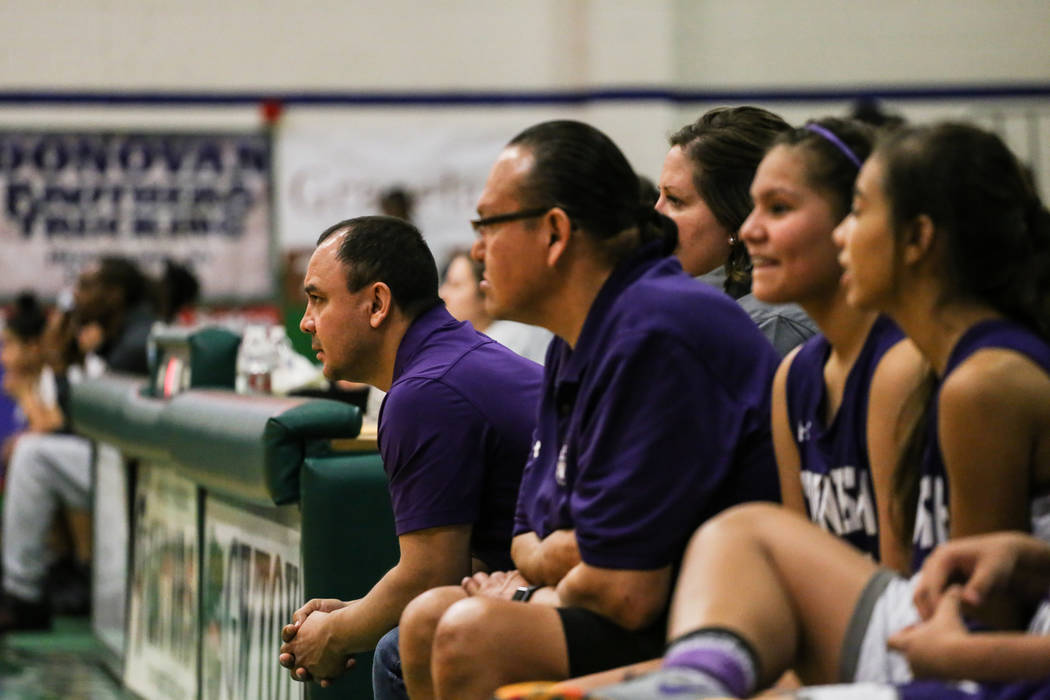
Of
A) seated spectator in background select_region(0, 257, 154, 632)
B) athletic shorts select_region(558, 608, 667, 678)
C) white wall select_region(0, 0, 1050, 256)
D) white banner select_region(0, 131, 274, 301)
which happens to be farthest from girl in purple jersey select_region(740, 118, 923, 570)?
white banner select_region(0, 131, 274, 301)

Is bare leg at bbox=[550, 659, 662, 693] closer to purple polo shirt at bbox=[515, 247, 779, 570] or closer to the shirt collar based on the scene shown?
purple polo shirt at bbox=[515, 247, 779, 570]

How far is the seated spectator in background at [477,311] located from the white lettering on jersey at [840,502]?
2.88 meters

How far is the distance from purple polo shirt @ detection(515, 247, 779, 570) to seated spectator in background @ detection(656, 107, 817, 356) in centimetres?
70

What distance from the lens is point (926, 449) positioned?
186 centimetres

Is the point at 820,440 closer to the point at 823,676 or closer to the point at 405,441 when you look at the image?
the point at 823,676

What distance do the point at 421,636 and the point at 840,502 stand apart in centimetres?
64

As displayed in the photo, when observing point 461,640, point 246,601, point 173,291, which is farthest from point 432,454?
point 173,291

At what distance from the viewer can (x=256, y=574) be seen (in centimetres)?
353

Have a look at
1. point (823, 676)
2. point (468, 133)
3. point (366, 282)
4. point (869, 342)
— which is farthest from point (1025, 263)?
point (468, 133)

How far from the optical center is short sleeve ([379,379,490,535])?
101 inches

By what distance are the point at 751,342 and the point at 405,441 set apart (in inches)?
27.6

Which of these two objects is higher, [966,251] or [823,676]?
[966,251]

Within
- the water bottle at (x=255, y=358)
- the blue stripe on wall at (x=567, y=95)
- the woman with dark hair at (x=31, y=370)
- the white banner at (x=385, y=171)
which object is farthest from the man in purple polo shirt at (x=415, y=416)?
the blue stripe on wall at (x=567, y=95)

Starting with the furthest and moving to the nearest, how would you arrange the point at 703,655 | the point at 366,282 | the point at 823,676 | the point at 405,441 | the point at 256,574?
the point at 256,574, the point at 366,282, the point at 405,441, the point at 823,676, the point at 703,655
